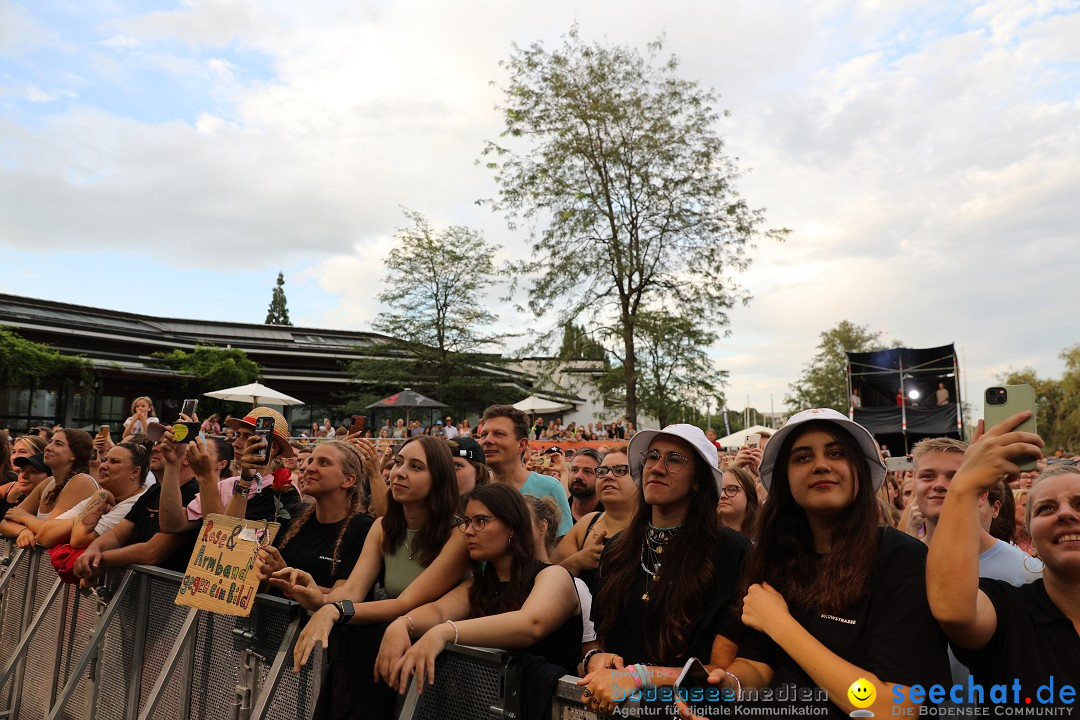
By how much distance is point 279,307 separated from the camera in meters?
76.9

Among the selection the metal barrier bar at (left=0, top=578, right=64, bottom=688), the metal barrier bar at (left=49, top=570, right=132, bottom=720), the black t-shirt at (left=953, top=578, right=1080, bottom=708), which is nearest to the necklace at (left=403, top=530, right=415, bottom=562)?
the metal barrier bar at (left=49, top=570, right=132, bottom=720)

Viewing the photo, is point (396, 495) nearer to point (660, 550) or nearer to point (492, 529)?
point (492, 529)

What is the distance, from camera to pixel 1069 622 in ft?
7.43

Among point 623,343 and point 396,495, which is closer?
point 396,495

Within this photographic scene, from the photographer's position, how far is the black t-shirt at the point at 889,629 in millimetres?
2111

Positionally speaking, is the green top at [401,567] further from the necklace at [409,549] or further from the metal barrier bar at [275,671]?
the metal barrier bar at [275,671]

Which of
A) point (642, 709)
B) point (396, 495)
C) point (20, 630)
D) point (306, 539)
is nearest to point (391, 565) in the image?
point (396, 495)

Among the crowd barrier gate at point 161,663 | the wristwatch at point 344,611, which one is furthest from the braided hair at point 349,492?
the wristwatch at point 344,611

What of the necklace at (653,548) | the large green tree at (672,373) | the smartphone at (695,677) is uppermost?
the large green tree at (672,373)

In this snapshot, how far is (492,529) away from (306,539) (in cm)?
152

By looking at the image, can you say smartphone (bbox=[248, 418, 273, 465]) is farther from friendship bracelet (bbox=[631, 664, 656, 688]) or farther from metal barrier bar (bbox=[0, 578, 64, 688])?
metal barrier bar (bbox=[0, 578, 64, 688])

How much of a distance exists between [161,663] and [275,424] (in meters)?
1.61

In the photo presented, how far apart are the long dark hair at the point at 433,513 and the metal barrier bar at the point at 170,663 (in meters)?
1.32

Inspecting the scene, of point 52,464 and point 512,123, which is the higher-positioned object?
point 512,123
